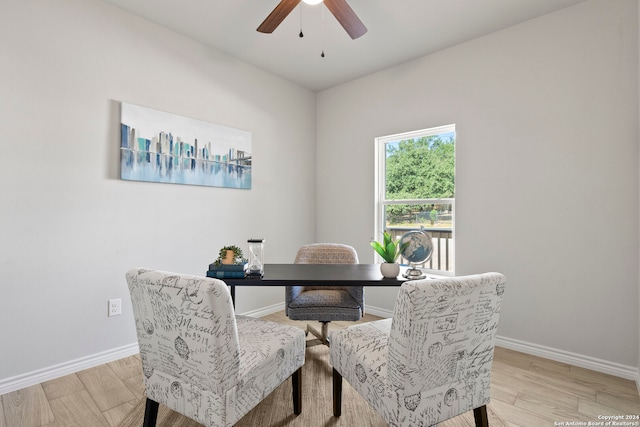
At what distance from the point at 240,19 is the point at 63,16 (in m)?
1.16

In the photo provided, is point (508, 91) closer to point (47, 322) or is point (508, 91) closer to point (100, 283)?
point (100, 283)

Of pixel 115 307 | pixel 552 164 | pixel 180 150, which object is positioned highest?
pixel 180 150

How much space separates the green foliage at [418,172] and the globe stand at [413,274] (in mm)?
1375

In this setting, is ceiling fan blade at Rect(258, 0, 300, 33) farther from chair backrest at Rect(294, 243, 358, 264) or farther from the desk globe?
chair backrest at Rect(294, 243, 358, 264)

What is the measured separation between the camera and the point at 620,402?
6.23ft

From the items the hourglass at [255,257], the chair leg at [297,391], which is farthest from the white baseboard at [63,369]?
the chair leg at [297,391]

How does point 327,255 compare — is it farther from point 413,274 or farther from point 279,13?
point 279,13

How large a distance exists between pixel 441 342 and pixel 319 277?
0.80 metres

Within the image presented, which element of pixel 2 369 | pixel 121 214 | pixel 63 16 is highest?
pixel 63 16

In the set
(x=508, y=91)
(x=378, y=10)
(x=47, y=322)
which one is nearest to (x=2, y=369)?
(x=47, y=322)

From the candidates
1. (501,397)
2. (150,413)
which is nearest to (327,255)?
(501,397)

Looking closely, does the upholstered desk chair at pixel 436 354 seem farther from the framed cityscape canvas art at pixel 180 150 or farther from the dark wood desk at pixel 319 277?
the framed cityscape canvas art at pixel 180 150

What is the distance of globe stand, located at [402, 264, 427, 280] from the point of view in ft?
6.11

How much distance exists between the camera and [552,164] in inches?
96.7
